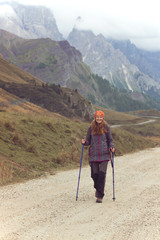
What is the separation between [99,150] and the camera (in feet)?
30.1

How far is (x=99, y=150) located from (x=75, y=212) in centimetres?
217

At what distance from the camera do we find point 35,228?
6.26m

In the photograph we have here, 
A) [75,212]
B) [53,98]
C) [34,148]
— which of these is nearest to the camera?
[75,212]

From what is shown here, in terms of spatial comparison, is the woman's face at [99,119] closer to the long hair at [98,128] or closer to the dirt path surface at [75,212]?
the long hair at [98,128]

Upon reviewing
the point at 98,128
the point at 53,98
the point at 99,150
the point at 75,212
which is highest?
the point at 53,98

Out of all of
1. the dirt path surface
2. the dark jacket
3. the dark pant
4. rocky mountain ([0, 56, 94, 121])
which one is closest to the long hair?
the dark jacket

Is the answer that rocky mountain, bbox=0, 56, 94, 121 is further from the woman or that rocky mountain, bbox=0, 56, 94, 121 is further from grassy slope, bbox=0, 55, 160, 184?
the woman

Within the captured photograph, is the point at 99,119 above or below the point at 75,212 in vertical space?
above

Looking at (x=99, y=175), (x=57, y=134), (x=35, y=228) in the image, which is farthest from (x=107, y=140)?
(x=57, y=134)

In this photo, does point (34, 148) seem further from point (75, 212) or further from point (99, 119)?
point (75, 212)

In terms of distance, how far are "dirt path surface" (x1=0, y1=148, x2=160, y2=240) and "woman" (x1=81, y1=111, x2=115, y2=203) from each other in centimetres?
63

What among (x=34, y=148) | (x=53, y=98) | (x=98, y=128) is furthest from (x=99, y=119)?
(x=53, y=98)

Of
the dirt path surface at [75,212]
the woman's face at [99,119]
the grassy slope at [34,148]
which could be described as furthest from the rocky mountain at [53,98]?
the woman's face at [99,119]

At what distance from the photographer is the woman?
911 cm
